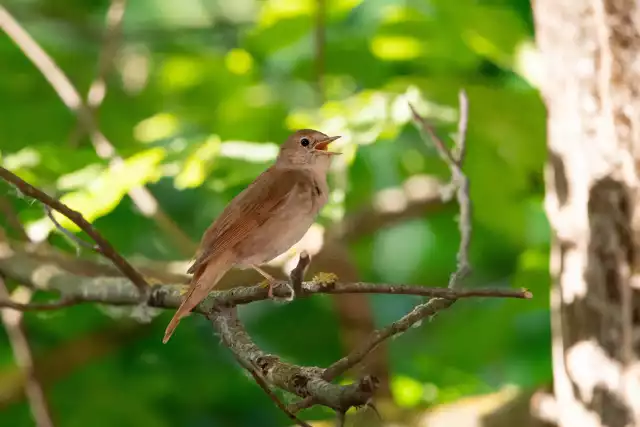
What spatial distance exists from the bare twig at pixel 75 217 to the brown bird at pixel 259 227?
211 millimetres

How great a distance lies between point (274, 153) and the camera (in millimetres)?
1945

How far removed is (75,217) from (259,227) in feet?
1.03

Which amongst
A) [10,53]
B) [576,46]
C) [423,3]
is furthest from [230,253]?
[10,53]

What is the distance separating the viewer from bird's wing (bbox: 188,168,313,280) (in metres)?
1.29

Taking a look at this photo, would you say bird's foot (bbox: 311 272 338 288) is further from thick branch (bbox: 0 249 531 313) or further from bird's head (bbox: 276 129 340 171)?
bird's head (bbox: 276 129 340 171)

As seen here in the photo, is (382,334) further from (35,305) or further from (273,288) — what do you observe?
(35,305)

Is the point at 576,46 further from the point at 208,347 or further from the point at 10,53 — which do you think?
the point at 10,53

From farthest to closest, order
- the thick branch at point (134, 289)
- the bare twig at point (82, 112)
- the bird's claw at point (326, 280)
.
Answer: the bare twig at point (82, 112) < the bird's claw at point (326, 280) < the thick branch at point (134, 289)

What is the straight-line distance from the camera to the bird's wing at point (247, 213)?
1.29 m

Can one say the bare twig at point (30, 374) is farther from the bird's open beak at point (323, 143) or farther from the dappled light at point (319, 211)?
the bird's open beak at point (323, 143)

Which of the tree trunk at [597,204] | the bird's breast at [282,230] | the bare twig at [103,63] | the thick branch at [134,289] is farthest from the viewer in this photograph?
the bare twig at [103,63]

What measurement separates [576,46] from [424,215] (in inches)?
42.8

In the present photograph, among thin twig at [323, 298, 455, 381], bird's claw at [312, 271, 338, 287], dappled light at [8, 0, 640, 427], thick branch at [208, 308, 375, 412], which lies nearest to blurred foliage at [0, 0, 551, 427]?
dappled light at [8, 0, 640, 427]

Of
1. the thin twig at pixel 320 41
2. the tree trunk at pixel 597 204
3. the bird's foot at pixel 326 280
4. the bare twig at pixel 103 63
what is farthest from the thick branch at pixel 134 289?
the tree trunk at pixel 597 204
